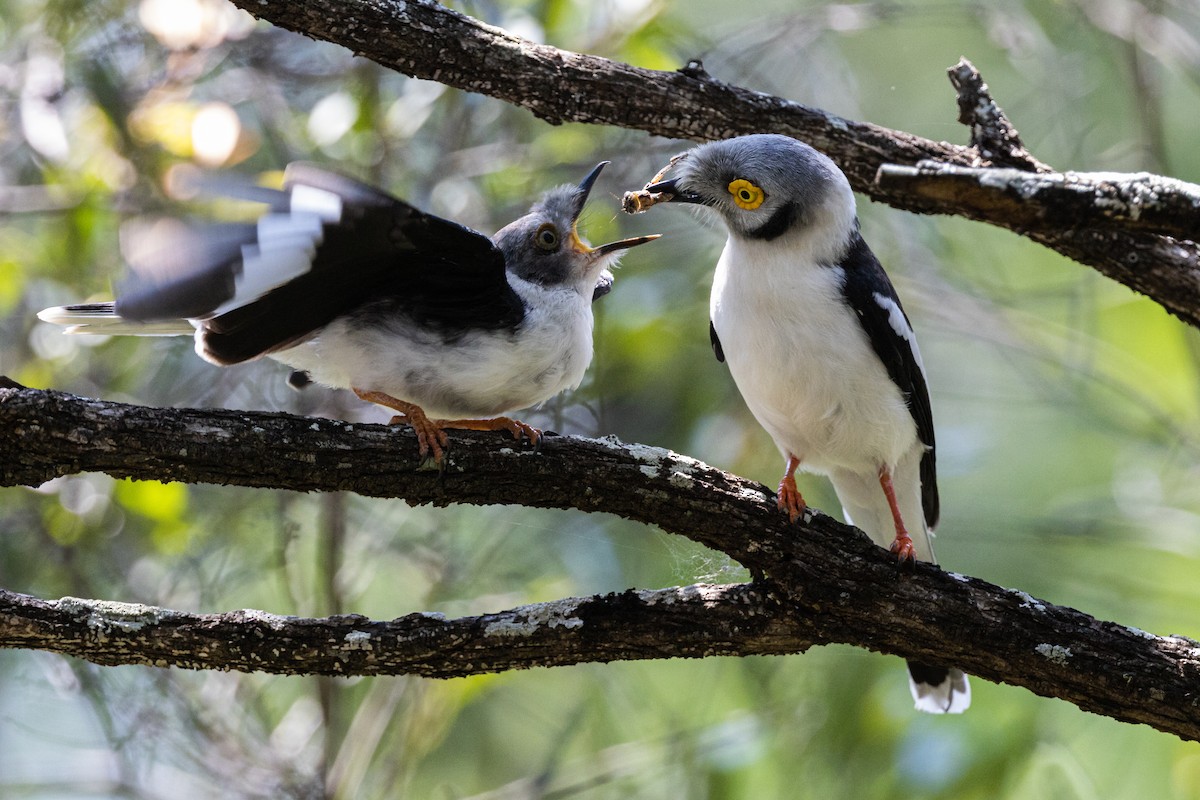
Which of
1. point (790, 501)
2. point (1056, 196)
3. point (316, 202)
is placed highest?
point (1056, 196)

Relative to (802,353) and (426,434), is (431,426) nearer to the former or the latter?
(426,434)

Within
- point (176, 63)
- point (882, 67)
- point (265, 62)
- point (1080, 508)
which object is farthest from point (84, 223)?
point (882, 67)

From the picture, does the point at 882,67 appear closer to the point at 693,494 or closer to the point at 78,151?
the point at 78,151

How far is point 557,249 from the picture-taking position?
4.18 metres

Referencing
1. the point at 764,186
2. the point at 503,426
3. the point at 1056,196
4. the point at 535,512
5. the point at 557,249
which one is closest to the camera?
the point at 1056,196

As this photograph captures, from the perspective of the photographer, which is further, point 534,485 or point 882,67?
point 882,67

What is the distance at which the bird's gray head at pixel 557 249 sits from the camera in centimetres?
411

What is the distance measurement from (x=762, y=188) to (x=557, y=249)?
0.85 meters

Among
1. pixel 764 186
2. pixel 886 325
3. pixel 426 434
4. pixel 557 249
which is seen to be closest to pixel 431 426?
pixel 426 434

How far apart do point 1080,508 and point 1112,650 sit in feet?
16.6

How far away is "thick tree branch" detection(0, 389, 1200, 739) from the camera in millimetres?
2934

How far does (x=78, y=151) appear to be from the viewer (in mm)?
5750

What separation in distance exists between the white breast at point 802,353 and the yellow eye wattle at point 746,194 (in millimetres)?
131

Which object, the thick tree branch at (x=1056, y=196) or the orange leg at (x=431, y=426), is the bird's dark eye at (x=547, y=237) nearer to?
the orange leg at (x=431, y=426)
